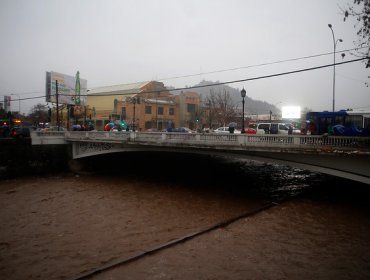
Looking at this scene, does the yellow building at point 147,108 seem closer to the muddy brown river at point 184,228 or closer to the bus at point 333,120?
the muddy brown river at point 184,228

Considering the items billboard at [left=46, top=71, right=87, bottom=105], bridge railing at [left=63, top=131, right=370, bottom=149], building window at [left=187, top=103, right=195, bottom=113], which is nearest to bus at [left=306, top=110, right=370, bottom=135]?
bridge railing at [left=63, top=131, right=370, bottom=149]

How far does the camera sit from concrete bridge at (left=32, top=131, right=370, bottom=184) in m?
10.9

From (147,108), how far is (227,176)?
29819 mm

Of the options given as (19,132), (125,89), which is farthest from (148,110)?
(19,132)

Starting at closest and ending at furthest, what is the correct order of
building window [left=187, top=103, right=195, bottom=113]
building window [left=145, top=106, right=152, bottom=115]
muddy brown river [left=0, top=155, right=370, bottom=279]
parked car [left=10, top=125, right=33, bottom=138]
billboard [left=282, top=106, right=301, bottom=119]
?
muddy brown river [left=0, top=155, right=370, bottom=279], parked car [left=10, top=125, right=33, bottom=138], building window [left=145, top=106, right=152, bottom=115], billboard [left=282, top=106, right=301, bottom=119], building window [left=187, top=103, right=195, bottom=113]

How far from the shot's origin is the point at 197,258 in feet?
29.0

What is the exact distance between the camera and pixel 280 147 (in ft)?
41.3

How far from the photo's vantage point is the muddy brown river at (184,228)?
8.41 meters

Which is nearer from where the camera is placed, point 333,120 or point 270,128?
point 333,120

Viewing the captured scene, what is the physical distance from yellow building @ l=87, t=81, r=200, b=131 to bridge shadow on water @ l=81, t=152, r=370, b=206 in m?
20.3

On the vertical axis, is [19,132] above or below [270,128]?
below

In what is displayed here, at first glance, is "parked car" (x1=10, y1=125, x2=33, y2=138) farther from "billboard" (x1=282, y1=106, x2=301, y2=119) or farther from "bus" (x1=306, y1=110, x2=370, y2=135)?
"billboard" (x1=282, y1=106, x2=301, y2=119)

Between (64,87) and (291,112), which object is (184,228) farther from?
(291,112)

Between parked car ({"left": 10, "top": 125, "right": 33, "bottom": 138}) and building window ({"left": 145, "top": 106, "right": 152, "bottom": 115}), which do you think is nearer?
parked car ({"left": 10, "top": 125, "right": 33, "bottom": 138})
